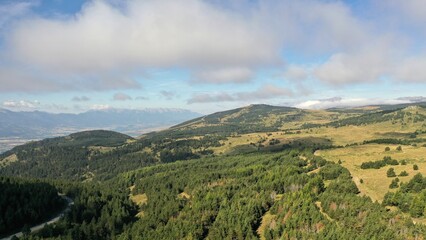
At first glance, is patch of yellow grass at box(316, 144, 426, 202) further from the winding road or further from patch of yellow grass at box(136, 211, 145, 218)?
the winding road

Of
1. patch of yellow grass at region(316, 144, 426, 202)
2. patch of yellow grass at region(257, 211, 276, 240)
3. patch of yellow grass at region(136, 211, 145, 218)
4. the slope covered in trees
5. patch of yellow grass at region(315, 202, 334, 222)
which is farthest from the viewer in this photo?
patch of yellow grass at region(136, 211, 145, 218)

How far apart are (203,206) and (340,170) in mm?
60601

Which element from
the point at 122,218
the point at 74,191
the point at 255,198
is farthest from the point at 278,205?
the point at 74,191

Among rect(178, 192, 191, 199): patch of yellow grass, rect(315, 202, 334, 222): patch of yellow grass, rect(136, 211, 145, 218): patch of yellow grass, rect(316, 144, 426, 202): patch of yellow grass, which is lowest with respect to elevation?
rect(136, 211, 145, 218): patch of yellow grass

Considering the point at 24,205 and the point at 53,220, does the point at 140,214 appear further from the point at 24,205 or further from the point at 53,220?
the point at 24,205

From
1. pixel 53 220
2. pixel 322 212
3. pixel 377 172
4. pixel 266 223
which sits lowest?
pixel 53 220

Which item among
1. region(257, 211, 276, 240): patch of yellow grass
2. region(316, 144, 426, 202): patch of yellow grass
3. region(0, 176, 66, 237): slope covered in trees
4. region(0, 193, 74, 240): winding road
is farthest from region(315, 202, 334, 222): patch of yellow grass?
region(0, 176, 66, 237): slope covered in trees

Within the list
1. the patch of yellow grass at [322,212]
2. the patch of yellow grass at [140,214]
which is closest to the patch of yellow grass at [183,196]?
the patch of yellow grass at [140,214]

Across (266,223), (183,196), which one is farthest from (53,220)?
(266,223)

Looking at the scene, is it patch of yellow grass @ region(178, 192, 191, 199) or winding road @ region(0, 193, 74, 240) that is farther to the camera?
patch of yellow grass @ region(178, 192, 191, 199)

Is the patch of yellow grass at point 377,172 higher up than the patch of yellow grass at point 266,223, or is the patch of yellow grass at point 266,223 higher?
the patch of yellow grass at point 377,172

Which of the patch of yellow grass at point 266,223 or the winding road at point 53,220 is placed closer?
the patch of yellow grass at point 266,223

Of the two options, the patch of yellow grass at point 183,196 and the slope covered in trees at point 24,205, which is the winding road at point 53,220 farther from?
the patch of yellow grass at point 183,196

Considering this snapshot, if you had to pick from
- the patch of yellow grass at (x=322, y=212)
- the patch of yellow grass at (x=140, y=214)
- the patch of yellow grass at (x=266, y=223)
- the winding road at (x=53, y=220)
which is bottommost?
the patch of yellow grass at (x=140, y=214)
